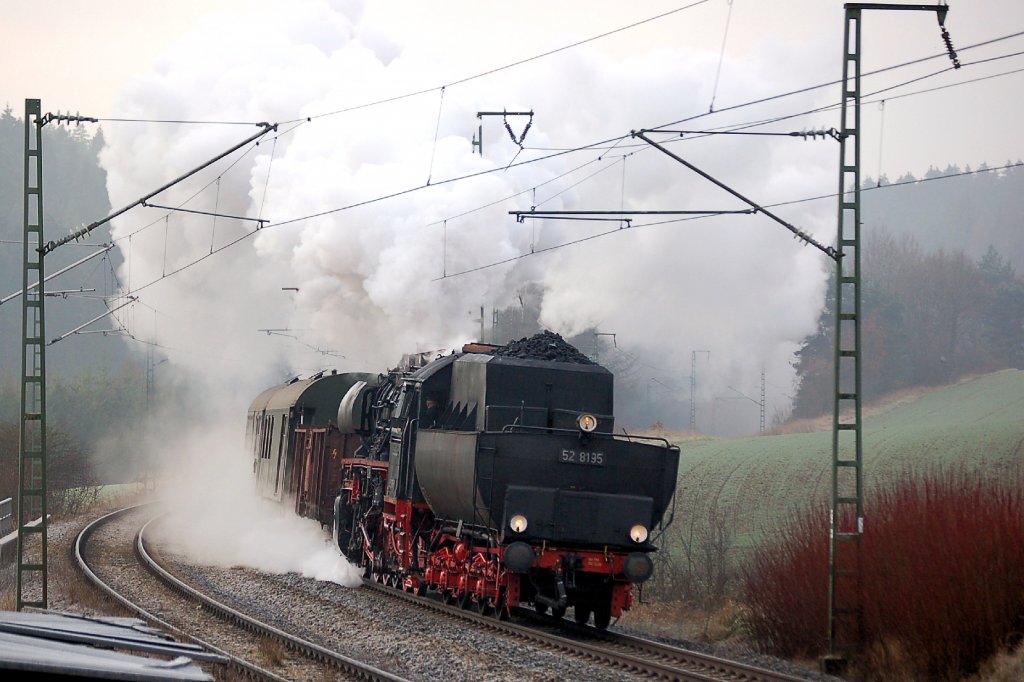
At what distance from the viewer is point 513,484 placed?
13492 millimetres

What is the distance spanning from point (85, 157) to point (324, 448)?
124m

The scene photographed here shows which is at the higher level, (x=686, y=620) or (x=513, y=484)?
(x=513, y=484)

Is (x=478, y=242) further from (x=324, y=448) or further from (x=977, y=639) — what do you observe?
(x=977, y=639)

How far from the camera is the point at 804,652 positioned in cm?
1438

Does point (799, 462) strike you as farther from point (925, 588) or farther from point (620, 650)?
point (620, 650)

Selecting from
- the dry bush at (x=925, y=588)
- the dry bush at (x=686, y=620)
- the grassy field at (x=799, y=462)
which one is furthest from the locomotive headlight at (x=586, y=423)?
the grassy field at (x=799, y=462)

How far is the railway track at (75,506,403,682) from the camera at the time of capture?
11.7 meters

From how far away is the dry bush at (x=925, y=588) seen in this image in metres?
11.9

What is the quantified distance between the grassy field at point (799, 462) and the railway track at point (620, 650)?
32.2 ft

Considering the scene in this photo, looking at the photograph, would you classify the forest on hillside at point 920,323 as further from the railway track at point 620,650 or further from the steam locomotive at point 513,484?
the railway track at point 620,650

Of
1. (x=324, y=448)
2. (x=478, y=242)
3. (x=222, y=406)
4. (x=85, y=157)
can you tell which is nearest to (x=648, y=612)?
(x=324, y=448)

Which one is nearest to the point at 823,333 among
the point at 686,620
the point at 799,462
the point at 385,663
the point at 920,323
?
the point at 920,323

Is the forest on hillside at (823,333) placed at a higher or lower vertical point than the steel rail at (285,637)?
higher

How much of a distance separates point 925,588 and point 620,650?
3.41m
